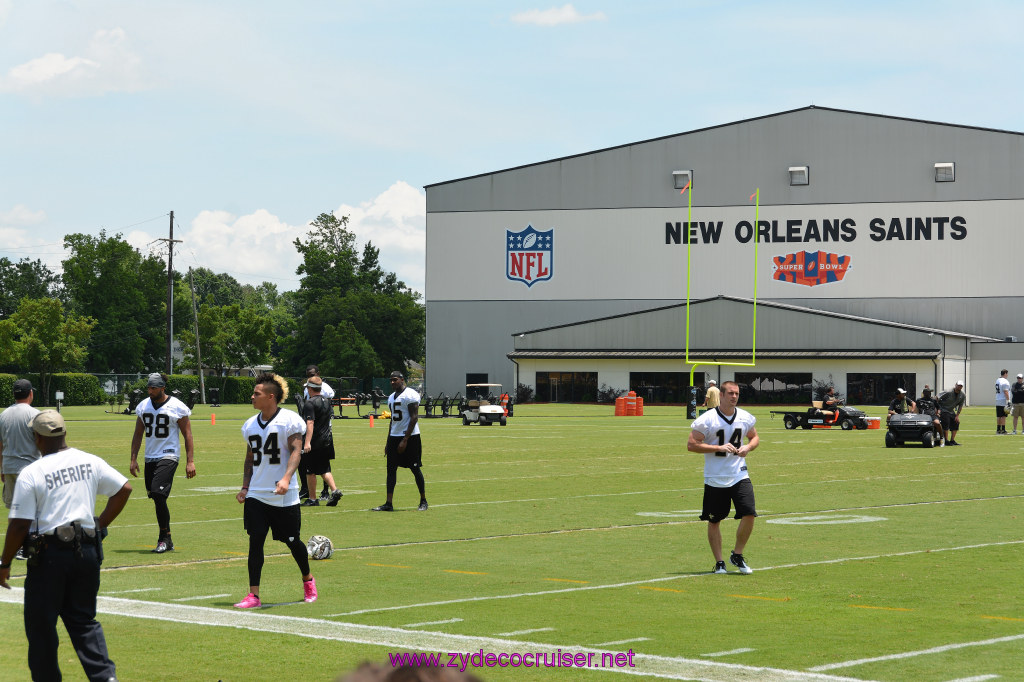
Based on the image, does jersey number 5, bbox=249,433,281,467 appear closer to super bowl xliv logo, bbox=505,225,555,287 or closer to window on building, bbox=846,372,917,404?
window on building, bbox=846,372,917,404

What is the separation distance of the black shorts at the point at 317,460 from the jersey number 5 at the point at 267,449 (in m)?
7.59

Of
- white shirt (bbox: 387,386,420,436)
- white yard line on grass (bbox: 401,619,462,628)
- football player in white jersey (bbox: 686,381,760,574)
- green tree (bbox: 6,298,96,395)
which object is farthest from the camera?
green tree (bbox: 6,298,96,395)

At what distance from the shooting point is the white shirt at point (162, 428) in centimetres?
1362

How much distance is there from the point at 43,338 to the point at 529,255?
32372mm

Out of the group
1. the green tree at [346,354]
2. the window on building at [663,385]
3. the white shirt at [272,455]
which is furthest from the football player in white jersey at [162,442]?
the green tree at [346,354]

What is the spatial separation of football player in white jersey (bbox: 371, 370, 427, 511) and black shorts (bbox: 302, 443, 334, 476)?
3.24ft

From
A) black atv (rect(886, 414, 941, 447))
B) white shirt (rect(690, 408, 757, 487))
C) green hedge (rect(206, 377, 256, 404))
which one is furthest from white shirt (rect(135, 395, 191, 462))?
green hedge (rect(206, 377, 256, 404))

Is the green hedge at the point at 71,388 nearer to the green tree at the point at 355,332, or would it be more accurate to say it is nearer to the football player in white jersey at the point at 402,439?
the green tree at the point at 355,332

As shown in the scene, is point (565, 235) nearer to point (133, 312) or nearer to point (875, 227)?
point (875, 227)

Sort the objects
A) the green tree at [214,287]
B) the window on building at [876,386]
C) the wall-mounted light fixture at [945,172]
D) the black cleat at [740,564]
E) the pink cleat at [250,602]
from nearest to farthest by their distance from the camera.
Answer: the pink cleat at [250,602]
the black cleat at [740,564]
the window on building at [876,386]
the wall-mounted light fixture at [945,172]
the green tree at [214,287]

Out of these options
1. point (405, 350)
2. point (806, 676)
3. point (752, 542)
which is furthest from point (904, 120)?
point (806, 676)

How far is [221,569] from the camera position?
1233 cm

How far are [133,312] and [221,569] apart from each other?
120498 millimetres

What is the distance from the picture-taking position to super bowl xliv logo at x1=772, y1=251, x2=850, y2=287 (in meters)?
79.4
